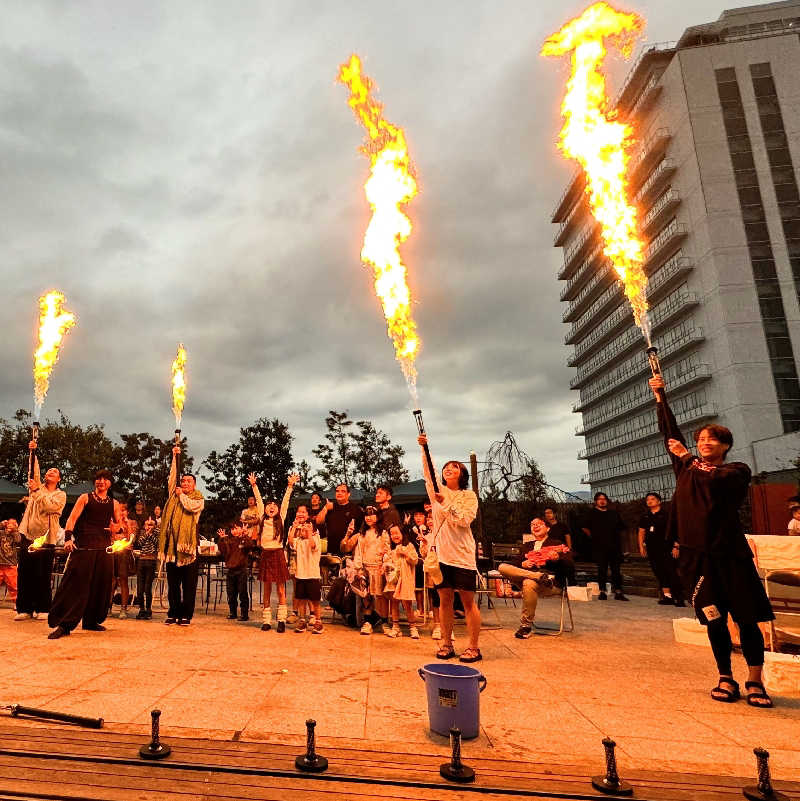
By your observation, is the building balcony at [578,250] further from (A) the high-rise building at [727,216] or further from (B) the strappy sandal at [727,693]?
(B) the strappy sandal at [727,693]

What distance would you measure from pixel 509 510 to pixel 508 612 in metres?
14.8

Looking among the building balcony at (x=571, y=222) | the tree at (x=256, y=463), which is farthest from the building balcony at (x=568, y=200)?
the tree at (x=256, y=463)

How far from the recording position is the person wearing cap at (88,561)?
6652mm

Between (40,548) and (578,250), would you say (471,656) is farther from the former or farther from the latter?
(578,250)

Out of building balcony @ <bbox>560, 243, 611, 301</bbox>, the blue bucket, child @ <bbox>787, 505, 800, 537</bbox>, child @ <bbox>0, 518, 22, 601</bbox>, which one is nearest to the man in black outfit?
child @ <bbox>787, 505, 800, 537</bbox>

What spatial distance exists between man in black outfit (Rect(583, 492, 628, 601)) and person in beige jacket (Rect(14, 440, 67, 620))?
31.0 feet

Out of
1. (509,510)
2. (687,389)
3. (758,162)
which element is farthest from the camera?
(687,389)

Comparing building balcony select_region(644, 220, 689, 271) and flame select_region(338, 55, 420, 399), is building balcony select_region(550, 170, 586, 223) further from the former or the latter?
flame select_region(338, 55, 420, 399)

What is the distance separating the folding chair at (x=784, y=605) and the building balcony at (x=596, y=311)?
60326mm

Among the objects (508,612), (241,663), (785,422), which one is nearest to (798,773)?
(241,663)

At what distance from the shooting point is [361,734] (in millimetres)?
Result: 3248

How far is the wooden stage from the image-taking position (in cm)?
243

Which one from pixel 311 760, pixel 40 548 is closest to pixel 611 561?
pixel 311 760

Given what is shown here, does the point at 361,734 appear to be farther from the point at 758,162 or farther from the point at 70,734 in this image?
the point at 758,162
